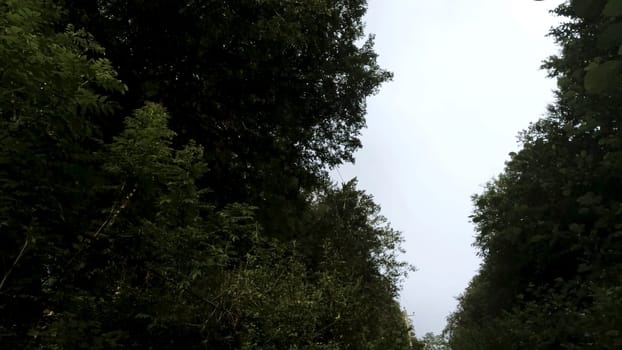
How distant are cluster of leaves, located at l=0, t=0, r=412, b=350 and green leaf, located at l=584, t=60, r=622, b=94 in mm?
2985

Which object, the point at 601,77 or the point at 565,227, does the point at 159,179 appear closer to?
the point at 601,77

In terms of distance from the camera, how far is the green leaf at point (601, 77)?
134cm

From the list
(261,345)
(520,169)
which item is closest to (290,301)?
(261,345)

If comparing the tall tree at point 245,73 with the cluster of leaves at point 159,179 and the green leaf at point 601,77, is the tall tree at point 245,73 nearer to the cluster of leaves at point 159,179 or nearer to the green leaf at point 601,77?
the cluster of leaves at point 159,179

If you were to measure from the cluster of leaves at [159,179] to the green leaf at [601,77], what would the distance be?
9.79ft

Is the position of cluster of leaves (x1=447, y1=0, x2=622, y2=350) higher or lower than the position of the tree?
higher

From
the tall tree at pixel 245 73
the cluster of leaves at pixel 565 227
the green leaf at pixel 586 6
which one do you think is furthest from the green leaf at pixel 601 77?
the tall tree at pixel 245 73

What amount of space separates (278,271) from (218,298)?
1.50 m

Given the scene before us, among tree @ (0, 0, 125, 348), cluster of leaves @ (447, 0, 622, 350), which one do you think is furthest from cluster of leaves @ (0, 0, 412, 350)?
cluster of leaves @ (447, 0, 622, 350)

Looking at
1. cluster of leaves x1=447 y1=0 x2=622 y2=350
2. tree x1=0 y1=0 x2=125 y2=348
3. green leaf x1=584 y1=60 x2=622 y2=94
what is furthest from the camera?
cluster of leaves x1=447 y1=0 x2=622 y2=350

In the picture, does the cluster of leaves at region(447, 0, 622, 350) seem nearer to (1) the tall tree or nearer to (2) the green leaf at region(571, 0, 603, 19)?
(2) the green leaf at region(571, 0, 603, 19)

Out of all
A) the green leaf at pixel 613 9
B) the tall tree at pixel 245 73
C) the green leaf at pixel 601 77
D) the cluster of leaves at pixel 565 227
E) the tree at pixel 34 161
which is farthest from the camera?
the tall tree at pixel 245 73

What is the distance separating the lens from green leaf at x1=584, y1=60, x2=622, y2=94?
134cm

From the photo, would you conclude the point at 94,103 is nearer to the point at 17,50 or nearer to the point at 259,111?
the point at 17,50
